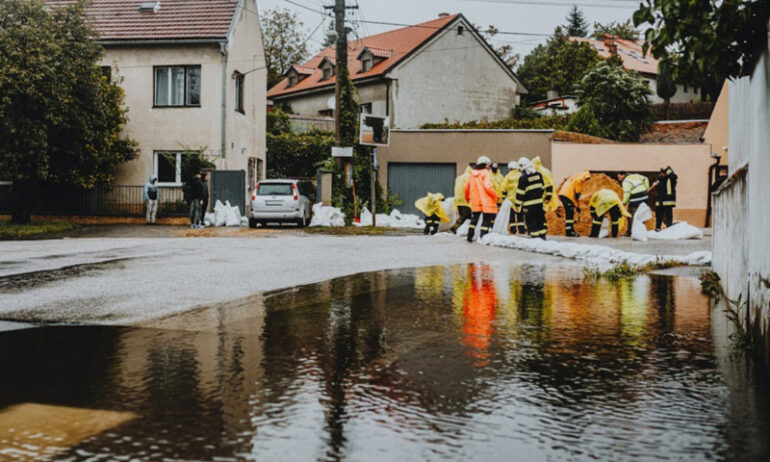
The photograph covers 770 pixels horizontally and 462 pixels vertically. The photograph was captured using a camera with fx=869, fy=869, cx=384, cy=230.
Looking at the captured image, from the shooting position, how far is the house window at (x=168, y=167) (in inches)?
1230

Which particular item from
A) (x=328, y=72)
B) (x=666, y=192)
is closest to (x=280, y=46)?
(x=328, y=72)

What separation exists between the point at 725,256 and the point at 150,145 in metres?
25.7

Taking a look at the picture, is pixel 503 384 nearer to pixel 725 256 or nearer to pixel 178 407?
pixel 178 407

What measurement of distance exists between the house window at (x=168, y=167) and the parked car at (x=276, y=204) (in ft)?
17.5

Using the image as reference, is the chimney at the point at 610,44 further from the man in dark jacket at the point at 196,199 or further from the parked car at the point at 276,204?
the man in dark jacket at the point at 196,199

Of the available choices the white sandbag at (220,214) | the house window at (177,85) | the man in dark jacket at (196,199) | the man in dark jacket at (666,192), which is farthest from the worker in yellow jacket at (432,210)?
the house window at (177,85)

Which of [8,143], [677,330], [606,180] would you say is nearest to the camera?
[677,330]

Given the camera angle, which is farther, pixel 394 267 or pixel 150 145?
pixel 150 145

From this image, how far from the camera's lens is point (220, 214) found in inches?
1145

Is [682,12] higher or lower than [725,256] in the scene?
higher

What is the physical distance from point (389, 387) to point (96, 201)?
2769 cm

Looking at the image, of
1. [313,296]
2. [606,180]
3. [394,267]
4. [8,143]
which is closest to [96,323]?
[313,296]

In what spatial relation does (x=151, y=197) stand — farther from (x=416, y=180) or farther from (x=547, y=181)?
(x=547, y=181)

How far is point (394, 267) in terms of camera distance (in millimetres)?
12914
